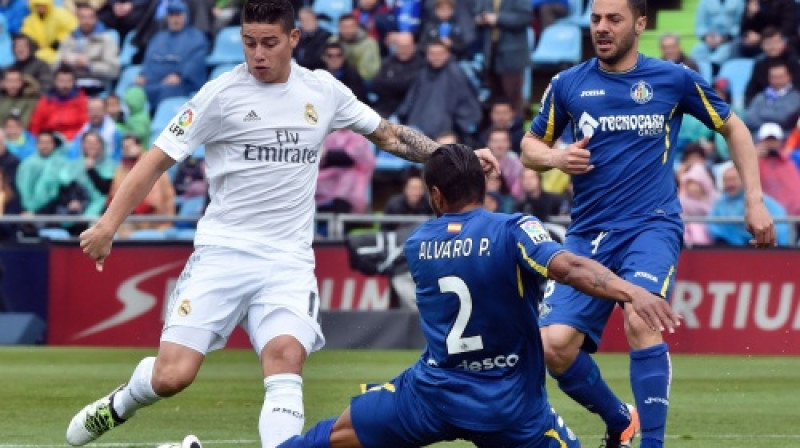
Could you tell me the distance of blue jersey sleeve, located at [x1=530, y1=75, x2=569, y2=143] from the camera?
927 cm

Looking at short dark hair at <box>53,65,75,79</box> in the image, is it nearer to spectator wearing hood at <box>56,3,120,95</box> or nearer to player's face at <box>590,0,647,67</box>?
spectator wearing hood at <box>56,3,120,95</box>

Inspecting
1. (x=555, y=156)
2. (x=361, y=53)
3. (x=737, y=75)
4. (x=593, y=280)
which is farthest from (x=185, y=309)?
(x=737, y=75)

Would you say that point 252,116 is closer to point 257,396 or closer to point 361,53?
point 257,396

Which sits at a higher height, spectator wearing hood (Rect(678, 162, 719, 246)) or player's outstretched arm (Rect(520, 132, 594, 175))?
player's outstretched arm (Rect(520, 132, 594, 175))

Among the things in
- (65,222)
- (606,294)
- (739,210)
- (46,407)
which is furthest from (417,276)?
(65,222)

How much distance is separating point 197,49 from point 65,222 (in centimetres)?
440

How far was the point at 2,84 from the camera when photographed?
22875 millimetres

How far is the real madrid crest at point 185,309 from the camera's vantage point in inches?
327

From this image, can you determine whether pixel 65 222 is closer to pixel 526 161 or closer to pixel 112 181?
pixel 112 181

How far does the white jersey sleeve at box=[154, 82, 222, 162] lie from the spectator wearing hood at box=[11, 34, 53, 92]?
15.1 metres

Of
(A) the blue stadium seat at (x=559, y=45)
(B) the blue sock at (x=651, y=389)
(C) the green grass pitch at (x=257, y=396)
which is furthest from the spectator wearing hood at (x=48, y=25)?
(B) the blue sock at (x=651, y=389)

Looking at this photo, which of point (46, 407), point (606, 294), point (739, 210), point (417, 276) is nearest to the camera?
point (606, 294)

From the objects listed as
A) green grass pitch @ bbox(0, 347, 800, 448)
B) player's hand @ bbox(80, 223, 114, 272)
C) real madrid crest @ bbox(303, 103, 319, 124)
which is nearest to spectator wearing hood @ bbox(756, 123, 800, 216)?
green grass pitch @ bbox(0, 347, 800, 448)

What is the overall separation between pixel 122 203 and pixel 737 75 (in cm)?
1410
